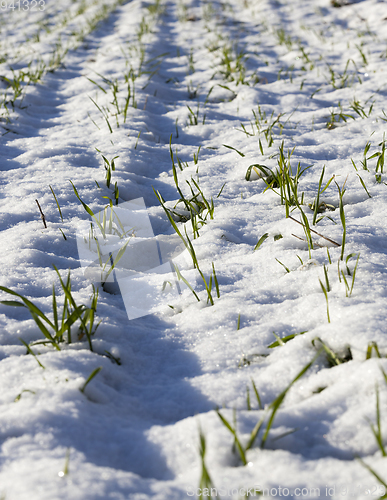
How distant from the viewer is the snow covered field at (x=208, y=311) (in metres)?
0.85

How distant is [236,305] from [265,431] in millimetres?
595

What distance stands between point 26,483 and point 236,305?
89cm

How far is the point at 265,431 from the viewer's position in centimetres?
89

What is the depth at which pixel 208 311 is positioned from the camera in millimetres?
1443

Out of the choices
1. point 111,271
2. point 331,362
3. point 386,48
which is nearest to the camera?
point 331,362

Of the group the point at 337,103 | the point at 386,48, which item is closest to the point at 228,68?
the point at 337,103

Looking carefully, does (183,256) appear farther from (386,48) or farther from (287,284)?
(386,48)

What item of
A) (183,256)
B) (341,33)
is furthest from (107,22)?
(183,256)

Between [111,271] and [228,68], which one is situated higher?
[228,68]

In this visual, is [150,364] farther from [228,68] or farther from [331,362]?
[228,68]

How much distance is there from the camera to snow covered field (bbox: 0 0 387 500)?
85 centimetres

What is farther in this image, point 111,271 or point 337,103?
point 337,103

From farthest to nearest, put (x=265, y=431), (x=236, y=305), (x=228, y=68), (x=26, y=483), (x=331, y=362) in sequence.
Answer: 1. (x=228, y=68)
2. (x=236, y=305)
3. (x=331, y=362)
4. (x=265, y=431)
5. (x=26, y=483)

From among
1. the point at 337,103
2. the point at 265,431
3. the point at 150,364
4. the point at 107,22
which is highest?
the point at 107,22
